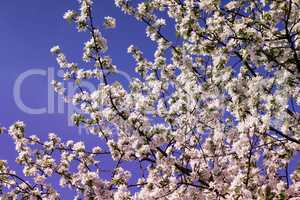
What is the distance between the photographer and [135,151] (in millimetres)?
10461

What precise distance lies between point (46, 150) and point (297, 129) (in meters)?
5.84

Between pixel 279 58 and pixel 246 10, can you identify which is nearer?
pixel 279 58

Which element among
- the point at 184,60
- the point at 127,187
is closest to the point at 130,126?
the point at 127,187

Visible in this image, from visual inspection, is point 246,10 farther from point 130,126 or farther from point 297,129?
point 130,126

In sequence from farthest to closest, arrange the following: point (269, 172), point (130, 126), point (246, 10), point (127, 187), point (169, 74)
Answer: point (169, 74) < point (246, 10) < point (269, 172) < point (127, 187) < point (130, 126)

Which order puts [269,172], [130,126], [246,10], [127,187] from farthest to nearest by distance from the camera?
1. [246,10]
2. [269,172]
3. [127,187]
4. [130,126]

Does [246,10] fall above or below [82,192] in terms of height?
above

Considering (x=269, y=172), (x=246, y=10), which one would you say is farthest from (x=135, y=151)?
(x=246, y=10)

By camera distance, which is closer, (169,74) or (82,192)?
(82,192)

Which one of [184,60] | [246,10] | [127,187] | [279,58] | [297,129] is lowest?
→ [127,187]

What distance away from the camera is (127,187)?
35.2ft

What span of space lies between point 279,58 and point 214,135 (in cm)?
211

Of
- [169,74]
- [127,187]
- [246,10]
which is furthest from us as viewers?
[169,74]

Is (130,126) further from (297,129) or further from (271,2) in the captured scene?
(271,2)
